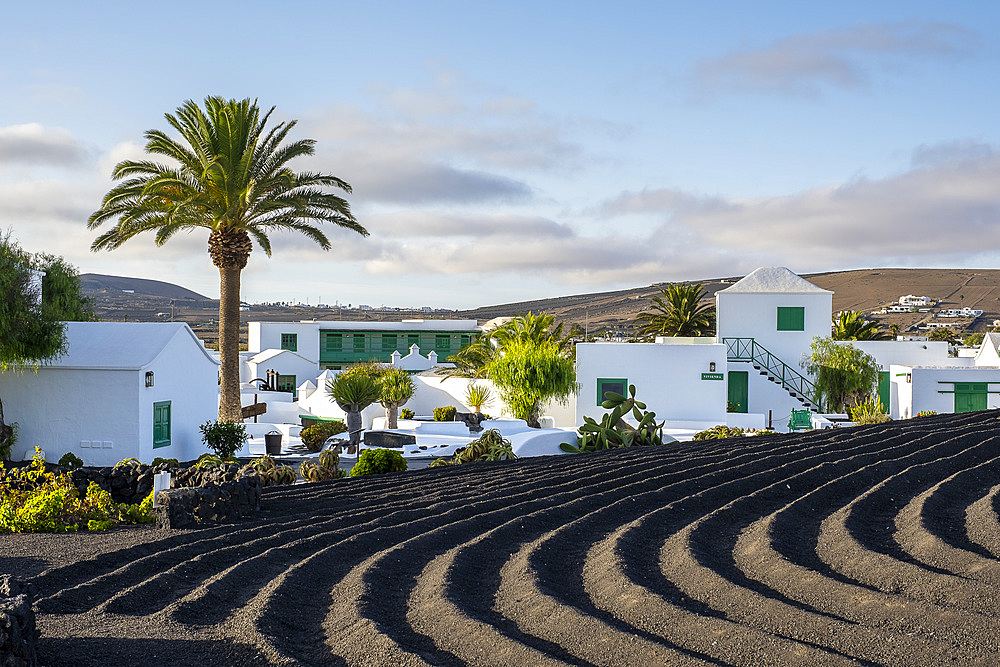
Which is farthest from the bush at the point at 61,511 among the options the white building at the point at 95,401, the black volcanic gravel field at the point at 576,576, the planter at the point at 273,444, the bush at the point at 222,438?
the planter at the point at 273,444

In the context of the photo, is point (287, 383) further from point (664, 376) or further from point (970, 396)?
point (970, 396)

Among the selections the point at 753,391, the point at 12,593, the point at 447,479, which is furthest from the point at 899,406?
the point at 12,593

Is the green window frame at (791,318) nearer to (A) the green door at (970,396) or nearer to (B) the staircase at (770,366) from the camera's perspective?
(B) the staircase at (770,366)

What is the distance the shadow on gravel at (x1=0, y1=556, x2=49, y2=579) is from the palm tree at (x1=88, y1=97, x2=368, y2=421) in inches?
588

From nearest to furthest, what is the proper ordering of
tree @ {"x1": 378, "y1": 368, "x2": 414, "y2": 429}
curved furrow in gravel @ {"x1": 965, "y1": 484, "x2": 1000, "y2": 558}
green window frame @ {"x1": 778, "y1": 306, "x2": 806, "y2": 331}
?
curved furrow in gravel @ {"x1": 965, "y1": 484, "x2": 1000, "y2": 558} < tree @ {"x1": 378, "y1": 368, "x2": 414, "y2": 429} < green window frame @ {"x1": 778, "y1": 306, "x2": 806, "y2": 331}

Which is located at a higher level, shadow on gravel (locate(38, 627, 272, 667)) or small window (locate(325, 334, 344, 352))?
small window (locate(325, 334, 344, 352))

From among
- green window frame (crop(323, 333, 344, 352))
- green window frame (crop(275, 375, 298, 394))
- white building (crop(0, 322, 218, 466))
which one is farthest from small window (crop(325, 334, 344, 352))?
white building (crop(0, 322, 218, 466))

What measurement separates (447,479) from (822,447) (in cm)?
502

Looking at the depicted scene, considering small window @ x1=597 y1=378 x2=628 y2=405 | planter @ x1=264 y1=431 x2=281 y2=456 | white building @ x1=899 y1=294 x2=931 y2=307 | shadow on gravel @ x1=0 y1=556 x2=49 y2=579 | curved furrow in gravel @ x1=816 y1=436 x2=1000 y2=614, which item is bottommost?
planter @ x1=264 y1=431 x2=281 y2=456

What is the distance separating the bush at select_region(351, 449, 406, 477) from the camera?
50.2 feet

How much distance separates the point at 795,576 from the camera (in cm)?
498

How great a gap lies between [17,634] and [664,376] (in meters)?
25.0

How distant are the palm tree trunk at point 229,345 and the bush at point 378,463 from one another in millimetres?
7846

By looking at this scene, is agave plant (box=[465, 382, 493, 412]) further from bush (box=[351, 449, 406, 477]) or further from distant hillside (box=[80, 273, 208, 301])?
distant hillside (box=[80, 273, 208, 301])
